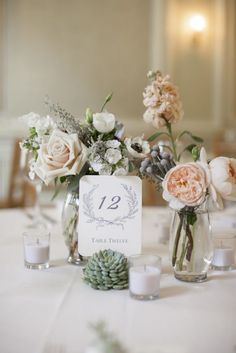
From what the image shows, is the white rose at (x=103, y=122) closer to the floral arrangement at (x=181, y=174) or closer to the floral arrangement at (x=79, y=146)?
the floral arrangement at (x=79, y=146)

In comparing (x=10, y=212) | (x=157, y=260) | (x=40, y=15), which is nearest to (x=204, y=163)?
(x=157, y=260)

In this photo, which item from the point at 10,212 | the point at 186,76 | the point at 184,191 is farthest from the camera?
the point at 186,76

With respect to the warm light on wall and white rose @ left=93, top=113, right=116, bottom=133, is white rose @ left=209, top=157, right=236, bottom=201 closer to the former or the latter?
white rose @ left=93, top=113, right=116, bottom=133

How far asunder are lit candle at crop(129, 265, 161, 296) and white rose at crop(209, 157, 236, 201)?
0.22 meters

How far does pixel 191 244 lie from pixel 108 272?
21 cm

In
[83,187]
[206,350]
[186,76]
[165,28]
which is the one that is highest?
[165,28]

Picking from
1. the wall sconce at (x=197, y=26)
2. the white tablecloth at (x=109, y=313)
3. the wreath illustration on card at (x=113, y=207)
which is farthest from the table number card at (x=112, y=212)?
the wall sconce at (x=197, y=26)

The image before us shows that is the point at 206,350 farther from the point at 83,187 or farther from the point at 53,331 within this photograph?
the point at 83,187

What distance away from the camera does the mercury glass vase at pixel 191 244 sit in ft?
3.88

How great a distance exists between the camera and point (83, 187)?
1260mm

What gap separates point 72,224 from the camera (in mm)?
1343

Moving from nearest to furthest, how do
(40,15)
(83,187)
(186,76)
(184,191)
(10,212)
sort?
(184,191)
(83,187)
(10,212)
(40,15)
(186,76)

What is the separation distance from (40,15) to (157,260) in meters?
3.68

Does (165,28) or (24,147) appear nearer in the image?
(24,147)
